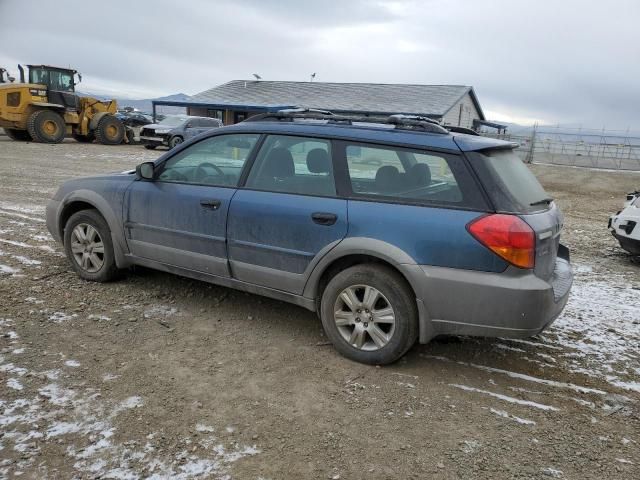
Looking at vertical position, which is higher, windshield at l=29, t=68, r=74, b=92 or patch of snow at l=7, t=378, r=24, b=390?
windshield at l=29, t=68, r=74, b=92

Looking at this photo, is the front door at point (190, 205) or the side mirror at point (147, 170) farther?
the side mirror at point (147, 170)

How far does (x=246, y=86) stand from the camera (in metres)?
37.2

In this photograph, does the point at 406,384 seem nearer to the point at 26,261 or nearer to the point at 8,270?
the point at 8,270

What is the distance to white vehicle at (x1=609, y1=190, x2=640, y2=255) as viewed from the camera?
6.24 metres

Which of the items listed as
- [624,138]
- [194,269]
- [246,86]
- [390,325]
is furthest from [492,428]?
[246,86]

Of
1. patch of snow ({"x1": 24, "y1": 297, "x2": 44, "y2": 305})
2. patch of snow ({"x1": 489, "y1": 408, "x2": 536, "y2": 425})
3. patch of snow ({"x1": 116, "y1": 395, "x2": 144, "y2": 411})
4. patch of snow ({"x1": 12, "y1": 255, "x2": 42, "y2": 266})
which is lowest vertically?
patch of snow ({"x1": 116, "y1": 395, "x2": 144, "y2": 411})

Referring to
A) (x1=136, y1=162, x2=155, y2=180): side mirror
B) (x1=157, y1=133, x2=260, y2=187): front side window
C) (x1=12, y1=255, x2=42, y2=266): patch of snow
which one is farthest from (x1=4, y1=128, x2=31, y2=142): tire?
(x1=157, y1=133, x2=260, y2=187): front side window

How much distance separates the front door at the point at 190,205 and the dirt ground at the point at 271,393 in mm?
508

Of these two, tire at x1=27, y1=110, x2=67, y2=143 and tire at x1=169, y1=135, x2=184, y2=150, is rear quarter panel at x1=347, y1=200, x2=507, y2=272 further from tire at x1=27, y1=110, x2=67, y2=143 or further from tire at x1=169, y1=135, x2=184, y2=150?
tire at x1=27, y1=110, x2=67, y2=143

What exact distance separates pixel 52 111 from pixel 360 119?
20556mm

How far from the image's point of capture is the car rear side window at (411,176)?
3.15 m

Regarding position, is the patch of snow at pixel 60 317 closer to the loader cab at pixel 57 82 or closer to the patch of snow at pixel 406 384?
the patch of snow at pixel 406 384

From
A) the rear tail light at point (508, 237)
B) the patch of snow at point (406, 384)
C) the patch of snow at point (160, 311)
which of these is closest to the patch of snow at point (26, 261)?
the patch of snow at point (160, 311)

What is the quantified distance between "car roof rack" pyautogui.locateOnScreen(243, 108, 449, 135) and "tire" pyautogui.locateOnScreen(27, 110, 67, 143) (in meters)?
19.2
